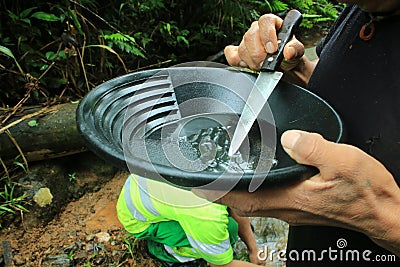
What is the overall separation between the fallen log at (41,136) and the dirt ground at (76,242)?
1.01ft

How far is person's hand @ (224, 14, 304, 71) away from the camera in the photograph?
1.18 metres

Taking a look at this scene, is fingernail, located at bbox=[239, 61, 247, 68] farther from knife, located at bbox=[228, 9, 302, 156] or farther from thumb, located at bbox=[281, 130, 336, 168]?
thumb, located at bbox=[281, 130, 336, 168]

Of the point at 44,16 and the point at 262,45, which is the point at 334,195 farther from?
the point at 44,16

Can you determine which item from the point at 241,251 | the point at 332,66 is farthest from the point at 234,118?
the point at 241,251

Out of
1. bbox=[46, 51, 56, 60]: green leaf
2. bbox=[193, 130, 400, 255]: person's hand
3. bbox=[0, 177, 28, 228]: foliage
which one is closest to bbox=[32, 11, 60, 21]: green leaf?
bbox=[46, 51, 56, 60]: green leaf

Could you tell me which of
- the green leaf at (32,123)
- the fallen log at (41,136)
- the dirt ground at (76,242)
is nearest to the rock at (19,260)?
the dirt ground at (76,242)

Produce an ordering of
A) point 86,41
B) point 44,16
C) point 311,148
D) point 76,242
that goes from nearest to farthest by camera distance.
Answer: point 311,148
point 76,242
point 44,16
point 86,41

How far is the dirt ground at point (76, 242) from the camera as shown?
6.21 ft

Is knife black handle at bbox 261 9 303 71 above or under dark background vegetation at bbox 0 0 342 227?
above

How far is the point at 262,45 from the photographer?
3.95 feet

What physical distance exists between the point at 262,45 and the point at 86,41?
1.75m

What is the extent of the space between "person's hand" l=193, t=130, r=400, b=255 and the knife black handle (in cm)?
41

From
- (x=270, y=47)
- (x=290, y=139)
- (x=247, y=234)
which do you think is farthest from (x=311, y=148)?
(x=247, y=234)

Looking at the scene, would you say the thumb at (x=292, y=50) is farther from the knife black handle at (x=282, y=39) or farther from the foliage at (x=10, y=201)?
the foliage at (x=10, y=201)
